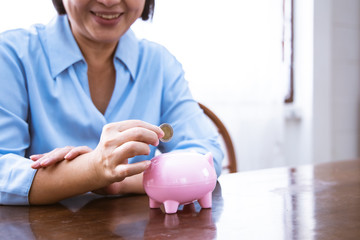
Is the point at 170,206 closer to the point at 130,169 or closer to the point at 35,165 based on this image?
the point at 130,169

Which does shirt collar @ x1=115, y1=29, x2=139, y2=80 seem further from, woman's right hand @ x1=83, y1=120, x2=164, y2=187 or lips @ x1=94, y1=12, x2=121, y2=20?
woman's right hand @ x1=83, y1=120, x2=164, y2=187

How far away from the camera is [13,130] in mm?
809

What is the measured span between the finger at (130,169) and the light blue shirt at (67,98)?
0.91 ft

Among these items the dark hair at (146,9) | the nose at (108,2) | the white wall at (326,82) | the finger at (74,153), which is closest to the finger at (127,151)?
the finger at (74,153)

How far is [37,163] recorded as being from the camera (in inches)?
26.7

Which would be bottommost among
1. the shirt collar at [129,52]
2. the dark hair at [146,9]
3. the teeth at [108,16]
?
the shirt collar at [129,52]

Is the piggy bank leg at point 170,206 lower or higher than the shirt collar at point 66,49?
lower

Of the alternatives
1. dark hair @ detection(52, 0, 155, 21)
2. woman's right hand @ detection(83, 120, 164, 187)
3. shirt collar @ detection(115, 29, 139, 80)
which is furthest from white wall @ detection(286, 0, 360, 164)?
woman's right hand @ detection(83, 120, 164, 187)

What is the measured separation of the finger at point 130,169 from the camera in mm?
570

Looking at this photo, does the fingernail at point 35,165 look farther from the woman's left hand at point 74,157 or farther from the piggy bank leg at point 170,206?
the piggy bank leg at point 170,206

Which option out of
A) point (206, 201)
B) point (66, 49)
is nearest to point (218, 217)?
point (206, 201)

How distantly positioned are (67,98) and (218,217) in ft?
1.67

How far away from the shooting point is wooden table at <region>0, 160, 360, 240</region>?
1.57ft

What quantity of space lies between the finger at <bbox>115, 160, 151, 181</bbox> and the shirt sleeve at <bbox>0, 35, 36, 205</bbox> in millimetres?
192
